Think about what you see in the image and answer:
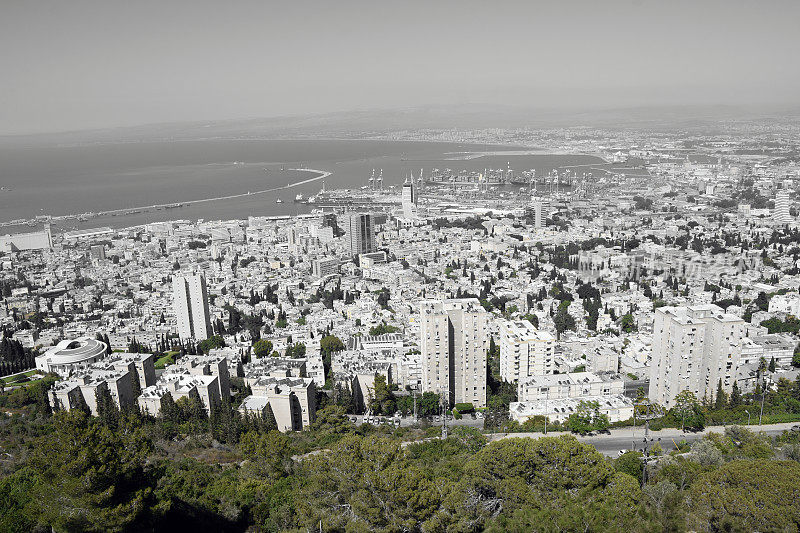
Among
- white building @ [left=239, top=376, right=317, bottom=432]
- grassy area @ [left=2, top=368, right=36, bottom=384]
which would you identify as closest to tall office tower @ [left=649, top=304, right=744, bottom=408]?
white building @ [left=239, top=376, right=317, bottom=432]

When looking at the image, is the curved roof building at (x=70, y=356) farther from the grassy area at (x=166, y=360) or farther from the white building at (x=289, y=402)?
the white building at (x=289, y=402)

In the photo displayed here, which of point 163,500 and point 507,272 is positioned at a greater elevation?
point 163,500

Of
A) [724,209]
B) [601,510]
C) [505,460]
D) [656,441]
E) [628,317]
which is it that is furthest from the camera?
[724,209]

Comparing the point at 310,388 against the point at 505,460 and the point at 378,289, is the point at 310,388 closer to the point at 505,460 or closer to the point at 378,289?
the point at 505,460

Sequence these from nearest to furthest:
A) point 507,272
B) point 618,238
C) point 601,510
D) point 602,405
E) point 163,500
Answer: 1. point 601,510
2. point 163,500
3. point 602,405
4. point 507,272
5. point 618,238

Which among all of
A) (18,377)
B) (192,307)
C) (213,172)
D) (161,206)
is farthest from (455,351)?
(213,172)

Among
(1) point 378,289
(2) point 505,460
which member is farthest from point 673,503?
(1) point 378,289

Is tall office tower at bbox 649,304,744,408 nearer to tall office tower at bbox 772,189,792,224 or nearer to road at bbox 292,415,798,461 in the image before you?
road at bbox 292,415,798,461
